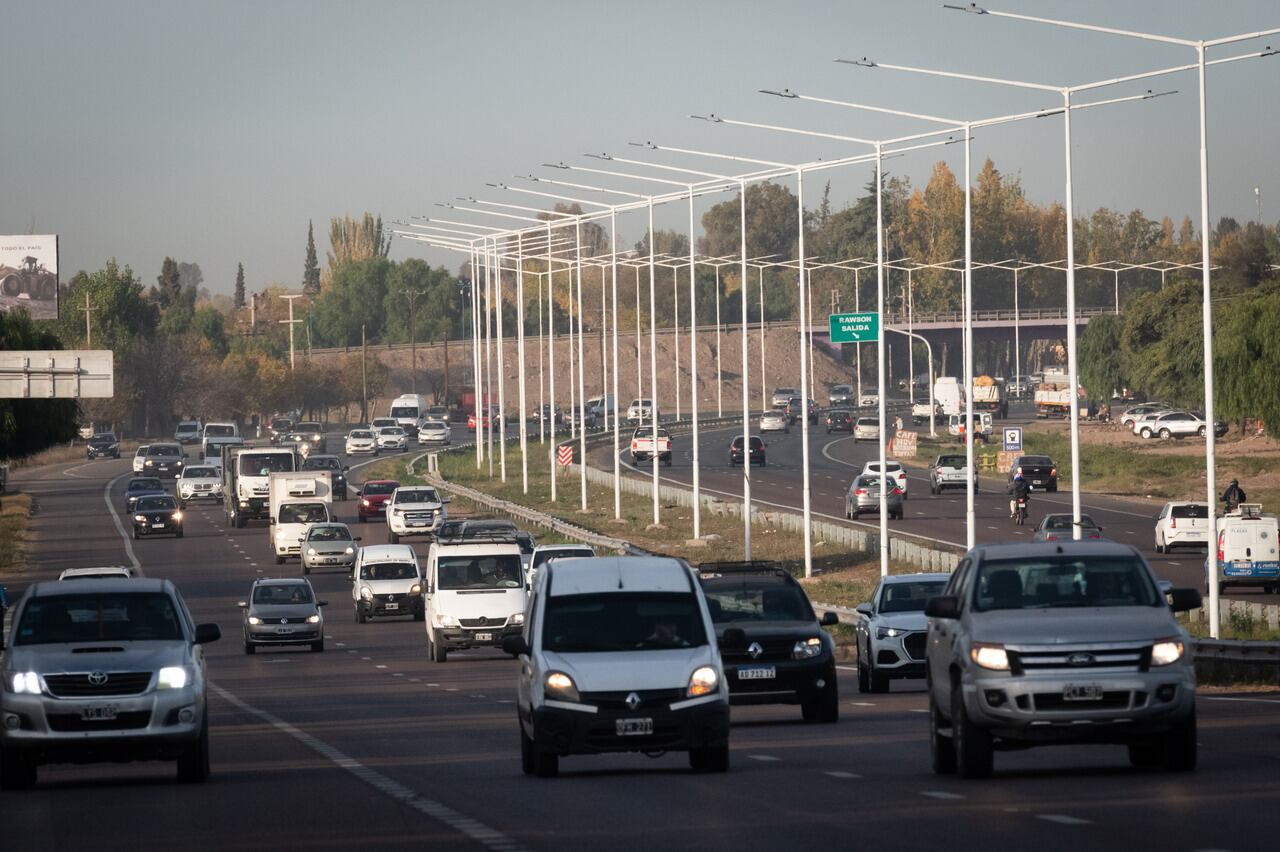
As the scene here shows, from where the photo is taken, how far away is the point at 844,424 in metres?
145

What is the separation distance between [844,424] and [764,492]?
55.4 m

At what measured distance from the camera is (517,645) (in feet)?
61.0

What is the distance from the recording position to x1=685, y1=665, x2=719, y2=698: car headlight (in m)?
17.5

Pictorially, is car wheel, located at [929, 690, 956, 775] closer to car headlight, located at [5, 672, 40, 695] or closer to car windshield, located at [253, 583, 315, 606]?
car headlight, located at [5, 672, 40, 695]

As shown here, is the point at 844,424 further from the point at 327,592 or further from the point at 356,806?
the point at 356,806

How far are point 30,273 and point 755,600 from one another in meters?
81.4

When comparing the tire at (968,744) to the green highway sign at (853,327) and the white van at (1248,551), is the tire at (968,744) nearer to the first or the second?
the white van at (1248,551)

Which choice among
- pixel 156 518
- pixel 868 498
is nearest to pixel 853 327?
pixel 868 498

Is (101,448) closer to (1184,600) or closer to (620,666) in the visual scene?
(620,666)

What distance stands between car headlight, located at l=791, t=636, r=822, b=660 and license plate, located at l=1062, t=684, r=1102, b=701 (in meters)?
8.27

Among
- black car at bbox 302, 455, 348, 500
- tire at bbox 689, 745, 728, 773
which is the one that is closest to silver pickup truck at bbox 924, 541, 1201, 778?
tire at bbox 689, 745, 728, 773

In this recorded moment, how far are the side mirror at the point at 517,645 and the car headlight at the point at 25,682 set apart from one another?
3995mm

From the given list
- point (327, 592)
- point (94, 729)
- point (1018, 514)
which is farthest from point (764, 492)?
point (94, 729)

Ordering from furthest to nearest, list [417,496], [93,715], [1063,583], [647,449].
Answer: [647,449] → [417,496] → [93,715] → [1063,583]
